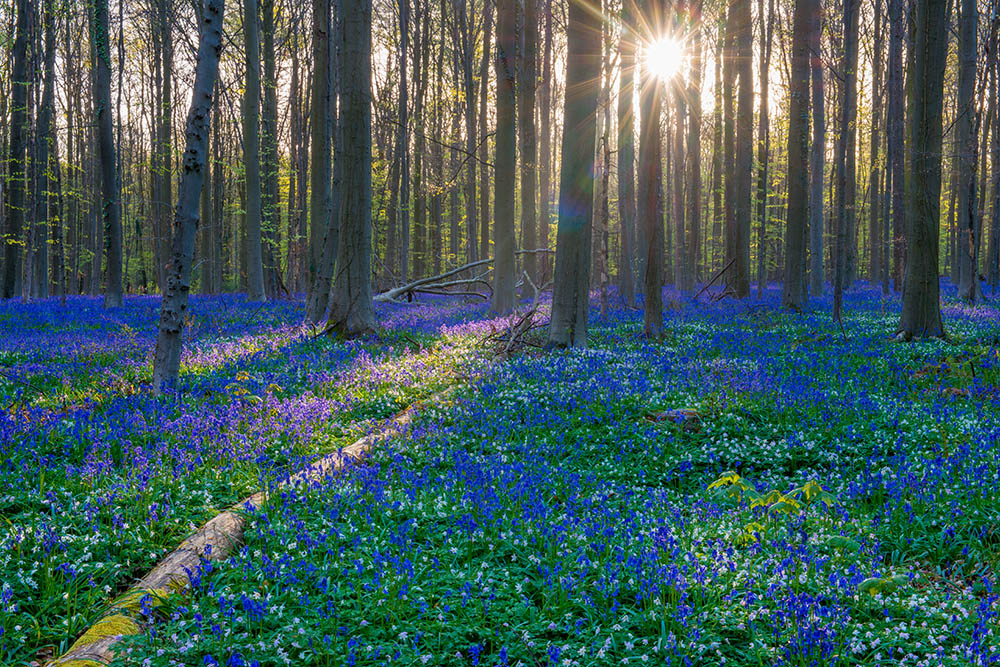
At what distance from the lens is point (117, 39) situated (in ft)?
101

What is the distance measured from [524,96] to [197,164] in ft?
40.1

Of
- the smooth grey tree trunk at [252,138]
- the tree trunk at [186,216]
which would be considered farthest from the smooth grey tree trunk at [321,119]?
the tree trunk at [186,216]

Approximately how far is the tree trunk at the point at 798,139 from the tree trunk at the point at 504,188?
828cm

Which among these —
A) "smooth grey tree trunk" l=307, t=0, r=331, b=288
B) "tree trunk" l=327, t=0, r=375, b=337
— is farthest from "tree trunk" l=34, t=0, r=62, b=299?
"tree trunk" l=327, t=0, r=375, b=337

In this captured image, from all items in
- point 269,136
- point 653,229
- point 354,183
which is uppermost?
point 269,136

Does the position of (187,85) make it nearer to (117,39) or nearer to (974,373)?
(117,39)

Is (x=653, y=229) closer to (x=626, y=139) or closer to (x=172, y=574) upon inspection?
(x=626, y=139)

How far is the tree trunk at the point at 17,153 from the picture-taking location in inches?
898

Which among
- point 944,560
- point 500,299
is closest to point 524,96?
point 500,299

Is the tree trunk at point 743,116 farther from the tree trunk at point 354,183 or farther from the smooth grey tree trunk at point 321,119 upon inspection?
the smooth grey tree trunk at point 321,119

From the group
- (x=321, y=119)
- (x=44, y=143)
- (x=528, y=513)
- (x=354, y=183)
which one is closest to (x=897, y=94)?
(x=354, y=183)

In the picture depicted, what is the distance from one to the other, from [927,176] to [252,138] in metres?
20.9

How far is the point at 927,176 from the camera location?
1214 cm

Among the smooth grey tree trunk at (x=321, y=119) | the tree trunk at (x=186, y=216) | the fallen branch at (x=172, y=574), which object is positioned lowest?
the fallen branch at (x=172, y=574)
